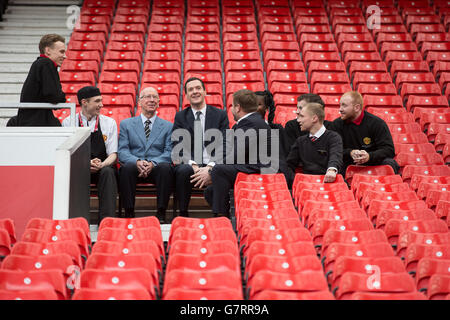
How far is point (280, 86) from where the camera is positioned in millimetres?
5371

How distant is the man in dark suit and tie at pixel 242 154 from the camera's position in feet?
11.1

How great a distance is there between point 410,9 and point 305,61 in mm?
2277

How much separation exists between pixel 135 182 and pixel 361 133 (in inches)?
66.3

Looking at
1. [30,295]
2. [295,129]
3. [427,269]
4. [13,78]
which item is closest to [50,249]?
[30,295]

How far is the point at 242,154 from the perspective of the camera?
346 cm

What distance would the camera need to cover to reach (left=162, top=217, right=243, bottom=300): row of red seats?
198cm

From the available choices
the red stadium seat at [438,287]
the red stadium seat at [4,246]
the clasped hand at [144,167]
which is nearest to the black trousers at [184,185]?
the clasped hand at [144,167]

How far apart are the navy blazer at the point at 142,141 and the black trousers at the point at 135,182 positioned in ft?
0.73

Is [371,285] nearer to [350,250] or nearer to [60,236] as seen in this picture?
[350,250]

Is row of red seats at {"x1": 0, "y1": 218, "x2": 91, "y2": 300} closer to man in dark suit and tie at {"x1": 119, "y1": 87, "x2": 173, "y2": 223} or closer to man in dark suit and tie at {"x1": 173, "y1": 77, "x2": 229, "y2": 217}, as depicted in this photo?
man in dark suit and tie at {"x1": 119, "y1": 87, "x2": 173, "y2": 223}

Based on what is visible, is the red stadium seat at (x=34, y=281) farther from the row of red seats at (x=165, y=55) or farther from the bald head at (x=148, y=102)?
the row of red seats at (x=165, y=55)

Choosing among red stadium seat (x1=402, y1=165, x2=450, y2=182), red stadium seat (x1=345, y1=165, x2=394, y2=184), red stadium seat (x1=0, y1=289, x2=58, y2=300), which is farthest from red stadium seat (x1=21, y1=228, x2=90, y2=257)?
red stadium seat (x1=402, y1=165, x2=450, y2=182)
